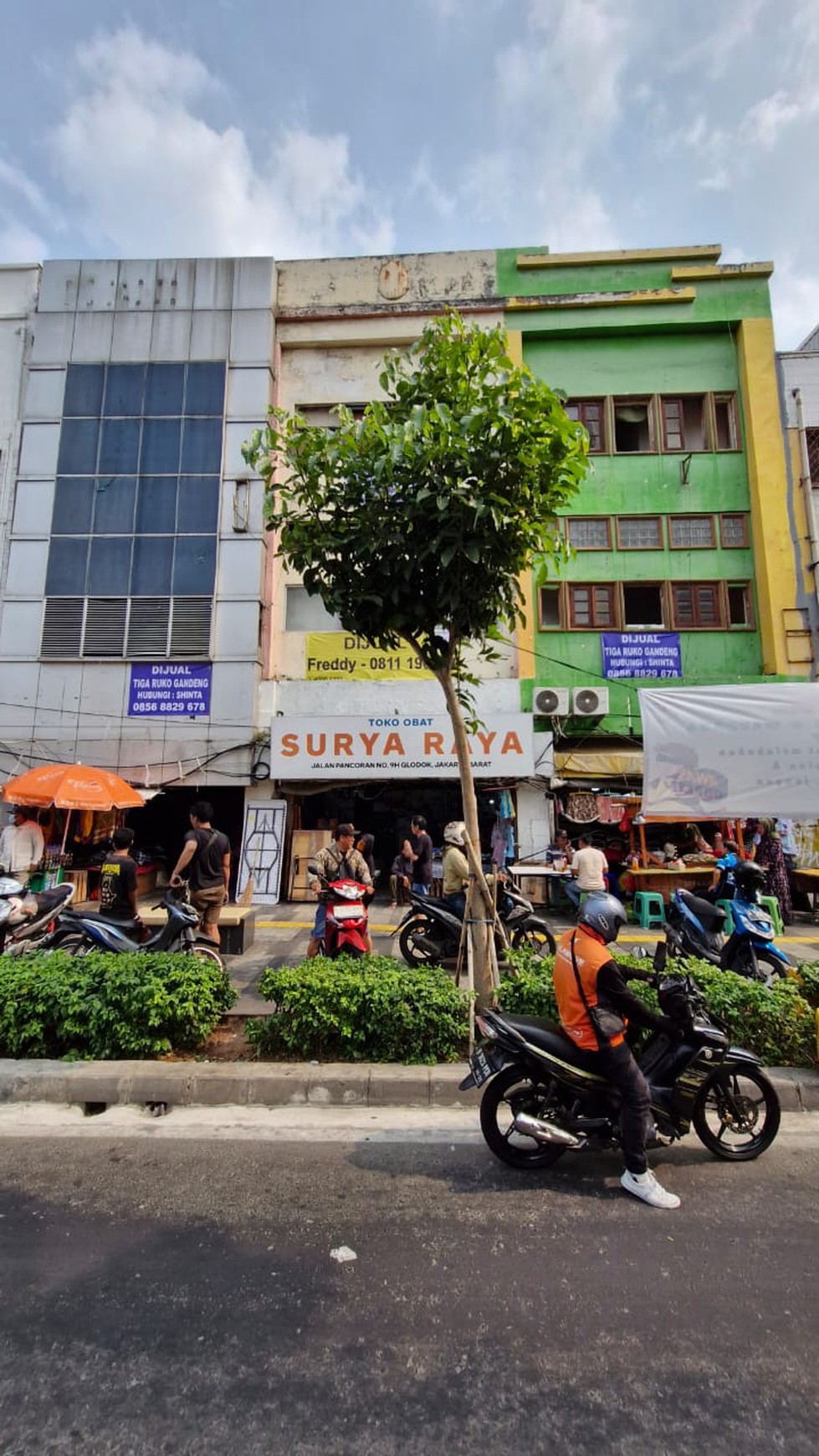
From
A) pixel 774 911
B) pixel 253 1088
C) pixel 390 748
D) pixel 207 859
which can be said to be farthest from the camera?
pixel 390 748

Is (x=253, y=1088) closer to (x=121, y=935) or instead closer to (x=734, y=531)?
(x=121, y=935)

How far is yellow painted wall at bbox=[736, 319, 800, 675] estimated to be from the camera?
14.7 metres

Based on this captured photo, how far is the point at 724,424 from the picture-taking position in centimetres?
1590

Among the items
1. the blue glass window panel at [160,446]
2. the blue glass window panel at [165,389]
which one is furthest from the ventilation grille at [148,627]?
the blue glass window panel at [165,389]

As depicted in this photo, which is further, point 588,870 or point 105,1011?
point 588,870

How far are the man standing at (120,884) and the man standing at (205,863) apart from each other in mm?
446

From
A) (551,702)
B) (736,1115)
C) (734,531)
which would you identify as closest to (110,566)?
(551,702)

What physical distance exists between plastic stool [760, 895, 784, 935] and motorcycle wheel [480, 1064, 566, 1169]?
5488 mm

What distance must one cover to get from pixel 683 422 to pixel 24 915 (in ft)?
53.4

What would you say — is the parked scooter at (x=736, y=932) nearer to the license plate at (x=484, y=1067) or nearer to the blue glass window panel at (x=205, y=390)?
the license plate at (x=484, y=1067)

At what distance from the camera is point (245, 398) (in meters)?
15.5

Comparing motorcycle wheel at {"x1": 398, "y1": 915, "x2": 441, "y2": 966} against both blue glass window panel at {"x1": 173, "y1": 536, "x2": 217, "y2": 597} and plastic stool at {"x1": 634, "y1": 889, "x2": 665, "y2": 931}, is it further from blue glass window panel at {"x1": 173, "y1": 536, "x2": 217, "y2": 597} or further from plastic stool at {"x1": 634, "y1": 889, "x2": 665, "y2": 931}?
blue glass window panel at {"x1": 173, "y1": 536, "x2": 217, "y2": 597}

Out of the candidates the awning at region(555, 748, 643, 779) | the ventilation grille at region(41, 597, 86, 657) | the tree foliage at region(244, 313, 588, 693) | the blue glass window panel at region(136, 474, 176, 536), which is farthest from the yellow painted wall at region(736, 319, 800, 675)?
the ventilation grille at region(41, 597, 86, 657)

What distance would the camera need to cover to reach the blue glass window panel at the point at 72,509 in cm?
1523
